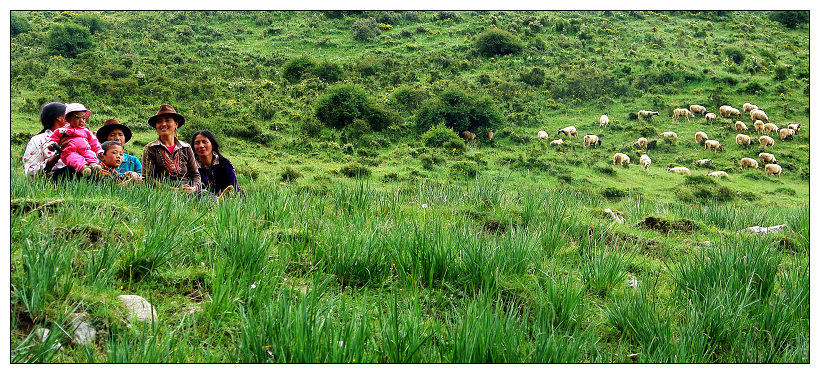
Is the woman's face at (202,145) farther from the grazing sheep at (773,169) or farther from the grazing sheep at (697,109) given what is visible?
the grazing sheep at (697,109)

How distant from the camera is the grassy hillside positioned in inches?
122

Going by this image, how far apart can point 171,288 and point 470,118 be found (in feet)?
125

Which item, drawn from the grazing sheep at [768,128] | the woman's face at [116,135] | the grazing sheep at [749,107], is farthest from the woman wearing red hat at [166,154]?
the grazing sheep at [749,107]

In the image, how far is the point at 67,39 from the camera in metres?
46.4

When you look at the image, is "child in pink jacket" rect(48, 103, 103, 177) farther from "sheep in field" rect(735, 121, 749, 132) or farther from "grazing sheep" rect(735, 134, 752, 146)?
"sheep in field" rect(735, 121, 749, 132)

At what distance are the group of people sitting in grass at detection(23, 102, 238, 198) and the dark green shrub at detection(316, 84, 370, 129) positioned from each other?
108 ft

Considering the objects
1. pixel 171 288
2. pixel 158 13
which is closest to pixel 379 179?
pixel 171 288

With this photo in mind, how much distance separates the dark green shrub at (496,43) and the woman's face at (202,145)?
50.2 metres

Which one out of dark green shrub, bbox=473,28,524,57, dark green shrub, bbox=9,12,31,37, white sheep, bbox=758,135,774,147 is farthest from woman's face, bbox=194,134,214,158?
dark green shrub, bbox=9,12,31,37

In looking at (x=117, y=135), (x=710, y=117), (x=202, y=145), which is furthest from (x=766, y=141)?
(x=117, y=135)

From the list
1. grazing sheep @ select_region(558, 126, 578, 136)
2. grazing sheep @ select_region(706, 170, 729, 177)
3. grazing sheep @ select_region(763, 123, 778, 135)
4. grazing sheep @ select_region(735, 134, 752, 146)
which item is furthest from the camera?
grazing sheep @ select_region(558, 126, 578, 136)

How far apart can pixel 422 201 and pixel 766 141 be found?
35.7 meters

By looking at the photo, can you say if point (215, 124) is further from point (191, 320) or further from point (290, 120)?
point (191, 320)
